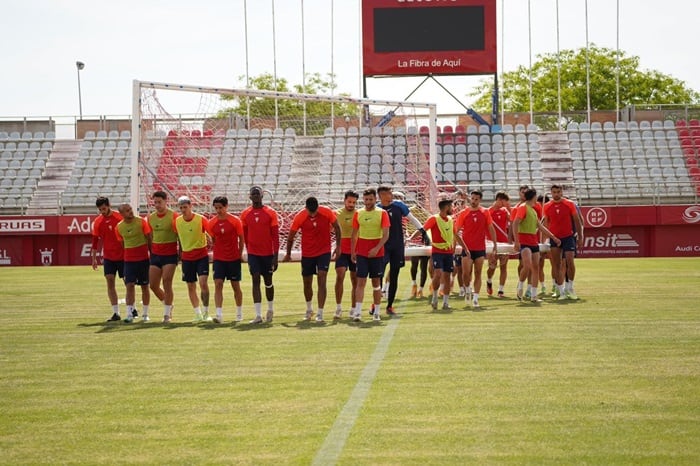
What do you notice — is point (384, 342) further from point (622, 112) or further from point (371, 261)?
point (622, 112)

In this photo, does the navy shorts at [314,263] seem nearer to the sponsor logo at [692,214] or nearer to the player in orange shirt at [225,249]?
the player in orange shirt at [225,249]

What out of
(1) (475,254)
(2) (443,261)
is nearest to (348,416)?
(2) (443,261)

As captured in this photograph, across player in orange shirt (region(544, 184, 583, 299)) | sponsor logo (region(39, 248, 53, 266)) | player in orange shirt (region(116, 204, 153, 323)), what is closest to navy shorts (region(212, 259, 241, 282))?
player in orange shirt (region(116, 204, 153, 323))

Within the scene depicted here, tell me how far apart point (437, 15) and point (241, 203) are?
15.5 m

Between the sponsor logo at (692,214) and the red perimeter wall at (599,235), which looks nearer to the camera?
the sponsor logo at (692,214)

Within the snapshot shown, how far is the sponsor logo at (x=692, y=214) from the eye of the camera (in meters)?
38.9

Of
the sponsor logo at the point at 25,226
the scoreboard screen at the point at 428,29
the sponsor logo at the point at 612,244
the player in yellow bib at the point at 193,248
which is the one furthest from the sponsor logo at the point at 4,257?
the player in yellow bib at the point at 193,248

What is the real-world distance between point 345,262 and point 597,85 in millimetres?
74219

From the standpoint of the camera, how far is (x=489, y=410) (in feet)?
27.5

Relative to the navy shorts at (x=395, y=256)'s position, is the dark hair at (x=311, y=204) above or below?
above

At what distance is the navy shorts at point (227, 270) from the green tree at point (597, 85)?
236 ft

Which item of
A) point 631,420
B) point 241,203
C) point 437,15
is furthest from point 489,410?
point 437,15

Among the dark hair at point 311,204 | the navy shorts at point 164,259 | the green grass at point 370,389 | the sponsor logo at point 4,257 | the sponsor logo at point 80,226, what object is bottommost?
the sponsor logo at point 4,257

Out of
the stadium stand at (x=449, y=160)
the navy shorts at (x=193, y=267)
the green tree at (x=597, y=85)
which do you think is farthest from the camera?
the green tree at (x=597, y=85)
